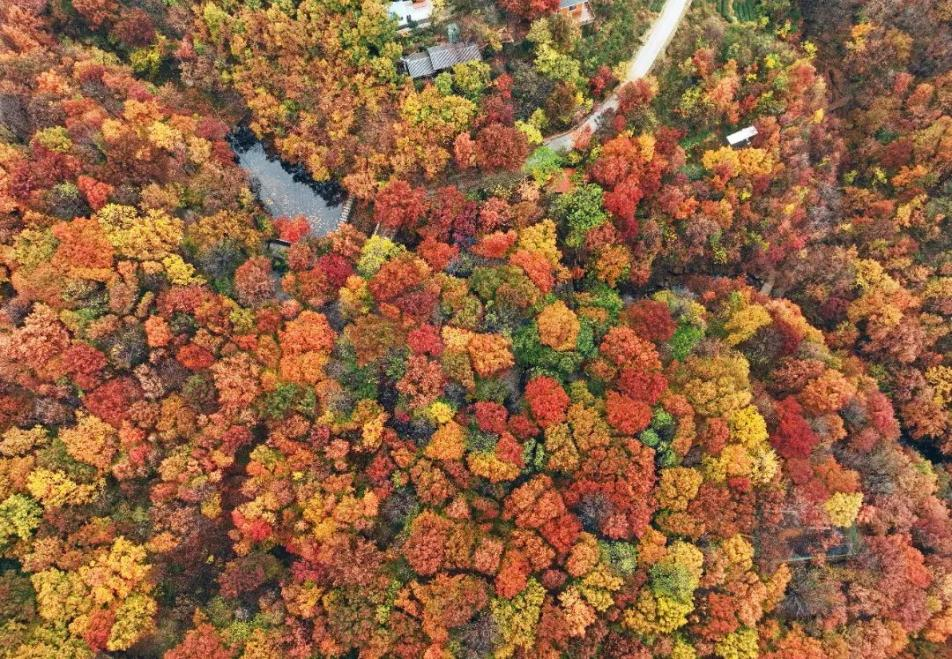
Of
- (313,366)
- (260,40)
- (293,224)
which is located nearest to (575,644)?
(313,366)

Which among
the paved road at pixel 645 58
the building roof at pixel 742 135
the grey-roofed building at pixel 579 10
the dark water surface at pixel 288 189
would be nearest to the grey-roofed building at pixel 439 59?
the grey-roofed building at pixel 579 10

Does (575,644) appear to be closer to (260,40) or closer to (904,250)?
(904,250)

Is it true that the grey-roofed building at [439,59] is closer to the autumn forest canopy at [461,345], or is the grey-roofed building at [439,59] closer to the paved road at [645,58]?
the autumn forest canopy at [461,345]

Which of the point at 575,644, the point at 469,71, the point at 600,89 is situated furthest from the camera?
the point at 600,89

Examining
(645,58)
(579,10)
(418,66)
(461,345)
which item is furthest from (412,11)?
(461,345)

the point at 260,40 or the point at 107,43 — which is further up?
the point at 107,43

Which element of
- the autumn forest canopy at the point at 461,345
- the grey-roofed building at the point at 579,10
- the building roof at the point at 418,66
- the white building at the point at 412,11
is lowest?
the autumn forest canopy at the point at 461,345
